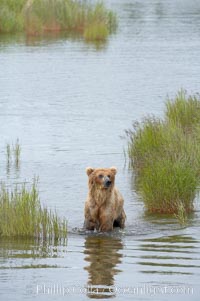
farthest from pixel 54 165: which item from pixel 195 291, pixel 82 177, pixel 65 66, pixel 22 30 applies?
pixel 22 30

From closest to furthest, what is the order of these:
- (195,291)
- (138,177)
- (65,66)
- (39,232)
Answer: (195,291), (39,232), (138,177), (65,66)

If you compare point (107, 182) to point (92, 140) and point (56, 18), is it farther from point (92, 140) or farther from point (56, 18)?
point (56, 18)

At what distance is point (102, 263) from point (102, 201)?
1576 mm

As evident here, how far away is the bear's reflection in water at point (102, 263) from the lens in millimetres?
10547

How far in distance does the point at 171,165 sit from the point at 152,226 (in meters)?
1.01

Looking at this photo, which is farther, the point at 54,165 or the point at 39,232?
the point at 54,165

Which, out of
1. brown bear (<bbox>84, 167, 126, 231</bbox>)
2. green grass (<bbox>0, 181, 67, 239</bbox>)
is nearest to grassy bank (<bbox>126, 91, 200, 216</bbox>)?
brown bear (<bbox>84, 167, 126, 231</bbox>)

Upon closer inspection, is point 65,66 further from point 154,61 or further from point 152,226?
point 152,226

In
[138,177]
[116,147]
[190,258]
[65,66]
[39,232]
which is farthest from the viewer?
[65,66]

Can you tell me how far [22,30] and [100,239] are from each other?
32.5m

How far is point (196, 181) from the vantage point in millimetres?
15453

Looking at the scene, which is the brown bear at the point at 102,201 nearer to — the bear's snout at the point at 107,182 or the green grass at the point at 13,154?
the bear's snout at the point at 107,182

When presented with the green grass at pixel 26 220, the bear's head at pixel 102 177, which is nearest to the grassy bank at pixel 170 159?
the bear's head at pixel 102 177

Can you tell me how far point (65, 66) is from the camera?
35.0m
